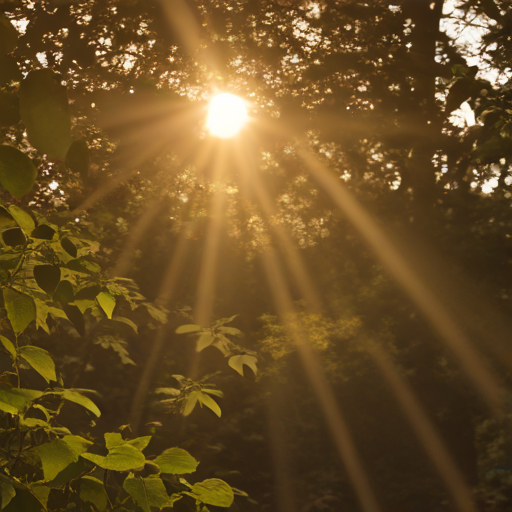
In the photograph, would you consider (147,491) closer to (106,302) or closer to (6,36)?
(106,302)

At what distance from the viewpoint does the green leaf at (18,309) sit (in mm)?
752

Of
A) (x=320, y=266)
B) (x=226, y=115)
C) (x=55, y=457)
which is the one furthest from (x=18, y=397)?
(x=320, y=266)

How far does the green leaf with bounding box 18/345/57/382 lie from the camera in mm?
786

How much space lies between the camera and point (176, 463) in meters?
0.73

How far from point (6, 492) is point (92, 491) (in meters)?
0.16

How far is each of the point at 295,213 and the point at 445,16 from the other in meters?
4.90

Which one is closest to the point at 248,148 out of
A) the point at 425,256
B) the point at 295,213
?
the point at 295,213

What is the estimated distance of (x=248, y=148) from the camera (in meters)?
8.79

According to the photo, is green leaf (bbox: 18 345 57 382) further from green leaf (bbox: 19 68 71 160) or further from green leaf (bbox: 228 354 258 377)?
green leaf (bbox: 228 354 258 377)

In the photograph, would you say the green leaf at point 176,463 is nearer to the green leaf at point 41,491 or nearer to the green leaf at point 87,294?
the green leaf at point 41,491

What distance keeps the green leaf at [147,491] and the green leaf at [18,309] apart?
0.98ft

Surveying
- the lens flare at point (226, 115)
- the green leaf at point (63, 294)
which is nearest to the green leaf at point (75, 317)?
the green leaf at point (63, 294)

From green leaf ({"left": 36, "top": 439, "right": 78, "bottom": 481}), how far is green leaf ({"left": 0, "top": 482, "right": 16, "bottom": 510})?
44 mm

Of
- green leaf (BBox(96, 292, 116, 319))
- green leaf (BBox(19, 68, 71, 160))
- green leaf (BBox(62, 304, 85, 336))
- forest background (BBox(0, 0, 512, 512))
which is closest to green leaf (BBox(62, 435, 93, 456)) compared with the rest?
green leaf (BBox(62, 304, 85, 336))
